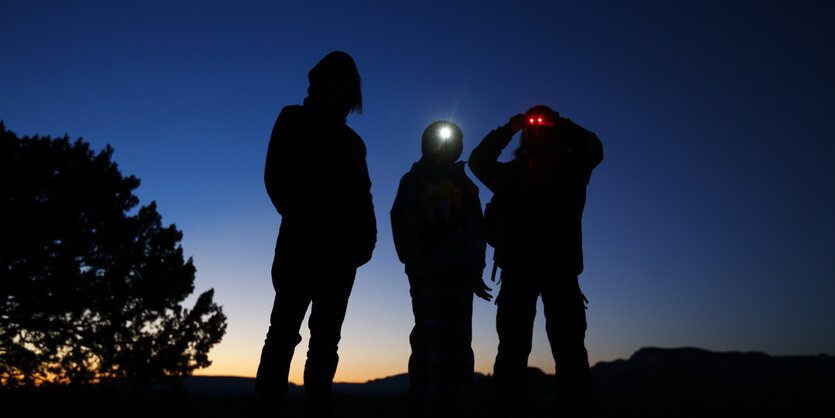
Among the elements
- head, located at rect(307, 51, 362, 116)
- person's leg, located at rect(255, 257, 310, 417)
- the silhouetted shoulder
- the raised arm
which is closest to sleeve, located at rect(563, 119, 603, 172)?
the raised arm

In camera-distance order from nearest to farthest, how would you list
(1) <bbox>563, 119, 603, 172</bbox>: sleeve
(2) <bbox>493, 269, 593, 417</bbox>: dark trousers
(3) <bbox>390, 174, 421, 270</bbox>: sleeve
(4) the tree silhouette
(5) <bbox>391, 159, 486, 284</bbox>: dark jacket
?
(2) <bbox>493, 269, 593, 417</bbox>: dark trousers → (5) <bbox>391, 159, 486, 284</bbox>: dark jacket → (3) <bbox>390, 174, 421, 270</bbox>: sleeve → (1) <bbox>563, 119, 603, 172</bbox>: sleeve → (4) the tree silhouette

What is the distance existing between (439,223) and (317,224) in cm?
120

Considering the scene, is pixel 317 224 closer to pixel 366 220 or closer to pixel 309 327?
pixel 366 220

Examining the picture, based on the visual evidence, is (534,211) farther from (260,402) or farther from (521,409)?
(260,402)

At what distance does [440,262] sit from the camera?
3406 mm

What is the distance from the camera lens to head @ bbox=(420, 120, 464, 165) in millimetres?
3746

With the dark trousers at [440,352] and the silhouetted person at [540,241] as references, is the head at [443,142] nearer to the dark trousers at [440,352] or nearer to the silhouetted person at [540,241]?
the silhouetted person at [540,241]

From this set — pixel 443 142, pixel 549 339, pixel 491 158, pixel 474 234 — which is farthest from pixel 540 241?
pixel 443 142

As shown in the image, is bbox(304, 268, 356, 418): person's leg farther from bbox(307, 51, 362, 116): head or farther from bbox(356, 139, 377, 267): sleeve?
bbox(307, 51, 362, 116): head

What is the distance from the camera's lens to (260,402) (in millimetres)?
2277

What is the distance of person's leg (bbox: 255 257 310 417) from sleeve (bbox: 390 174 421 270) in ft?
3.75

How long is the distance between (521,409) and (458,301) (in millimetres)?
859

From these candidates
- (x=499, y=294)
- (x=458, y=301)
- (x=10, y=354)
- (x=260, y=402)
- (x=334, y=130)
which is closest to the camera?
(x=260, y=402)

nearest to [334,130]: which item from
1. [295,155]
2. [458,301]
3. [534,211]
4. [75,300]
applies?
[295,155]
